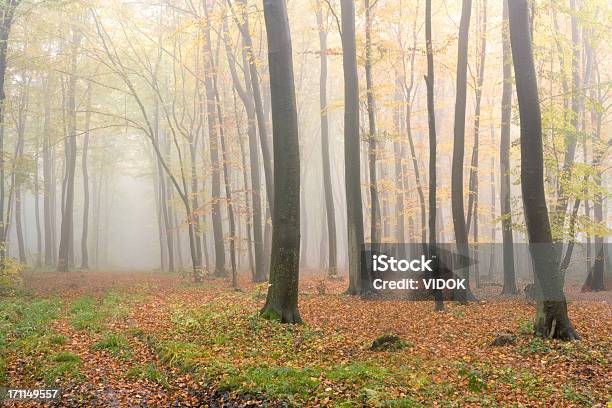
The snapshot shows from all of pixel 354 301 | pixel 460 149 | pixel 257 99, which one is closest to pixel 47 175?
pixel 257 99

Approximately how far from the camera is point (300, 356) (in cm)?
804

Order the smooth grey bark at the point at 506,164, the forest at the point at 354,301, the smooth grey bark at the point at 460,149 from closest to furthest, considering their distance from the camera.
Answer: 1. the forest at the point at 354,301
2. the smooth grey bark at the point at 460,149
3. the smooth grey bark at the point at 506,164

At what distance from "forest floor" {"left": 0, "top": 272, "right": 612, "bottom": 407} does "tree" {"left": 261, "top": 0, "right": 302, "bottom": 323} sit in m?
0.70

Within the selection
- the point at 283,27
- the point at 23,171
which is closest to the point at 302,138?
the point at 23,171

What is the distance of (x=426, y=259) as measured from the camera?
15.4 metres

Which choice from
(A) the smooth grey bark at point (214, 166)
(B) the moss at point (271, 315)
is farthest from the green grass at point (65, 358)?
(A) the smooth grey bark at point (214, 166)

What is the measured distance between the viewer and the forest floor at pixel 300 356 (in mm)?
6379

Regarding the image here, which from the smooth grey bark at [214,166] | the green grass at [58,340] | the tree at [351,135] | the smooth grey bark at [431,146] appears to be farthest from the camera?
the smooth grey bark at [214,166]

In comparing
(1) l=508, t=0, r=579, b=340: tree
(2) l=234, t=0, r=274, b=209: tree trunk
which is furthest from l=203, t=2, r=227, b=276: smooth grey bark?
(1) l=508, t=0, r=579, b=340: tree

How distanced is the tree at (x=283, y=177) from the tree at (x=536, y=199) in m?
4.47

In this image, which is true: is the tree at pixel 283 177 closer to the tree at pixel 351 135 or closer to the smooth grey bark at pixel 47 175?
the tree at pixel 351 135

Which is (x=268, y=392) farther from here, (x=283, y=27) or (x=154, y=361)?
(x=283, y=27)

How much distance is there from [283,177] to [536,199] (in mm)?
4938

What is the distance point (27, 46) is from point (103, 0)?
162 inches
